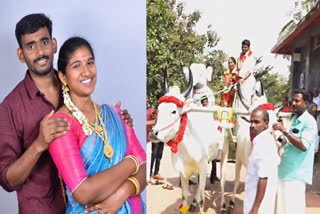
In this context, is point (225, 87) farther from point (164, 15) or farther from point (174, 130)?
point (164, 15)

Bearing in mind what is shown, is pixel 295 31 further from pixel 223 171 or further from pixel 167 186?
pixel 167 186

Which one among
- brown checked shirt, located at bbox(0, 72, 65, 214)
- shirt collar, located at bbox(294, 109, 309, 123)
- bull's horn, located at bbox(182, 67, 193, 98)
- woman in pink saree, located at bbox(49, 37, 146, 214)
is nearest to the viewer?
woman in pink saree, located at bbox(49, 37, 146, 214)

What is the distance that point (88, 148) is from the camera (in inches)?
46.6

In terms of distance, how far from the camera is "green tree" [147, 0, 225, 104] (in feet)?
4.96

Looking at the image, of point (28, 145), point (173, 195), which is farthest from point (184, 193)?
point (28, 145)

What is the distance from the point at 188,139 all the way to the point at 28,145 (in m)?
0.75

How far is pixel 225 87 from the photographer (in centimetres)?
151

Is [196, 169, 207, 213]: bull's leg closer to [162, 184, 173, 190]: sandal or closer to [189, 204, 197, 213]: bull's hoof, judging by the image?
[189, 204, 197, 213]: bull's hoof

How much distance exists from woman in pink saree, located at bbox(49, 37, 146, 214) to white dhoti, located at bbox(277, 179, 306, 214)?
689 mm

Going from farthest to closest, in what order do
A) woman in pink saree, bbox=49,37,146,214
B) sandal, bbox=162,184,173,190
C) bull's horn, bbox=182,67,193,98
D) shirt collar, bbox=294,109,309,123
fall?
sandal, bbox=162,184,173,190, bull's horn, bbox=182,67,193,98, shirt collar, bbox=294,109,309,123, woman in pink saree, bbox=49,37,146,214

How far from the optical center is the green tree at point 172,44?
1.51 m

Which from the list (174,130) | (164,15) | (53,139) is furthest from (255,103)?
(53,139)

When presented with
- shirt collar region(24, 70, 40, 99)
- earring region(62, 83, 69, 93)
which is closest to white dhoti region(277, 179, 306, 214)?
earring region(62, 83, 69, 93)

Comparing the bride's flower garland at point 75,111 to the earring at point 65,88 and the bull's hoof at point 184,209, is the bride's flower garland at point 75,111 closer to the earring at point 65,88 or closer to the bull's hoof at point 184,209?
the earring at point 65,88
